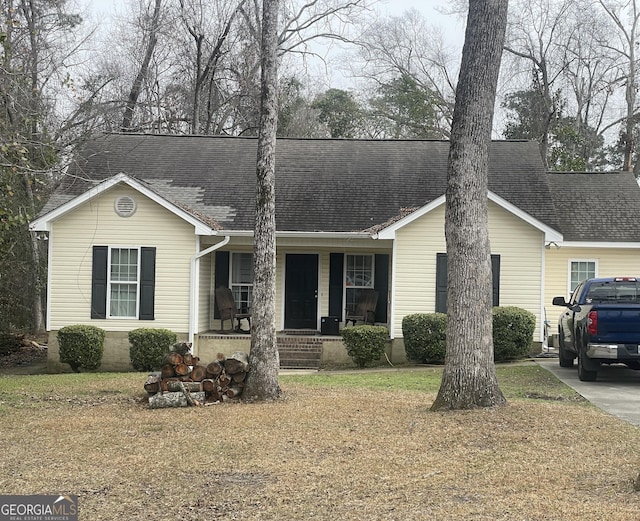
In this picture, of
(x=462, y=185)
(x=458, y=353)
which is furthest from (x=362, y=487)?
(x=462, y=185)

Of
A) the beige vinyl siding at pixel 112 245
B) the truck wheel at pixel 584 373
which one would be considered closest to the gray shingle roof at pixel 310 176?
the beige vinyl siding at pixel 112 245

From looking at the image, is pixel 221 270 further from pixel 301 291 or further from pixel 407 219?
pixel 407 219

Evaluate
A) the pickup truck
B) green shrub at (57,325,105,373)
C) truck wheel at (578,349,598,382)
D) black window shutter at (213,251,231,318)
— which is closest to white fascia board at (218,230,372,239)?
black window shutter at (213,251,231,318)

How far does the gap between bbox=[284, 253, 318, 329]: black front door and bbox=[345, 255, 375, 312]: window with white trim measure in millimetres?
856

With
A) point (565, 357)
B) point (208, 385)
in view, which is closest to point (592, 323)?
point (565, 357)

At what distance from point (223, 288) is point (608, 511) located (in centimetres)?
1478

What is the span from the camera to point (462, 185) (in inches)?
418

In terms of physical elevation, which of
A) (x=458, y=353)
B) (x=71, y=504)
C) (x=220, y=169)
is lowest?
(x=71, y=504)

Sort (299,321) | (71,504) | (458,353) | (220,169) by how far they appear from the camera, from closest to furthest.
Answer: (71,504) < (458,353) < (299,321) < (220,169)

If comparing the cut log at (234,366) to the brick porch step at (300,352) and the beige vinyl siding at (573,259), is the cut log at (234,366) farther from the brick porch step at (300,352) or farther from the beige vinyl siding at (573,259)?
the beige vinyl siding at (573,259)

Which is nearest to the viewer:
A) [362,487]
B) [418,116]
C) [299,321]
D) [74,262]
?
[362,487]

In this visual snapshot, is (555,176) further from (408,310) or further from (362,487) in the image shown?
(362,487)

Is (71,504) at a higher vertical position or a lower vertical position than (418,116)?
lower

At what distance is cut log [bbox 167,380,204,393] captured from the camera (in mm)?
12102
